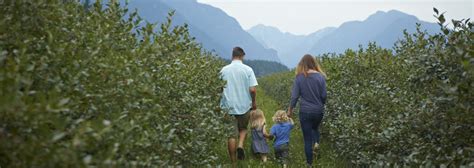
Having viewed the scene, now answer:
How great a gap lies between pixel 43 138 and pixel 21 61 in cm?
53

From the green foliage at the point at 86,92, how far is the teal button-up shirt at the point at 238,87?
2.00 m

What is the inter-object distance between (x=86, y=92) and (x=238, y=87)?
438cm

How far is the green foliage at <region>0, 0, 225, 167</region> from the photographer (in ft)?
6.93

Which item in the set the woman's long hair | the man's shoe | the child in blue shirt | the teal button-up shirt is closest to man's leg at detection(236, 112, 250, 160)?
the man's shoe

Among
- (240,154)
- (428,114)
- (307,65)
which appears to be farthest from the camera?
(240,154)

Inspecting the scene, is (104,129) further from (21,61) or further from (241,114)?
(241,114)

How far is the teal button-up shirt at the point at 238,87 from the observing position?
7289mm

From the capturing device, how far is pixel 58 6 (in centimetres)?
343

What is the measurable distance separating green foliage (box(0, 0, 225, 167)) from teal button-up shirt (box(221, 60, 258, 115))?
2000mm

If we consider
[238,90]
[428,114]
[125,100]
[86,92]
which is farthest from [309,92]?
[86,92]

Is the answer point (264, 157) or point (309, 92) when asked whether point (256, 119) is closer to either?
point (264, 157)

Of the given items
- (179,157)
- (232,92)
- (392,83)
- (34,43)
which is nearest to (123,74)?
(34,43)

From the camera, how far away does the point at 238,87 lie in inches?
287

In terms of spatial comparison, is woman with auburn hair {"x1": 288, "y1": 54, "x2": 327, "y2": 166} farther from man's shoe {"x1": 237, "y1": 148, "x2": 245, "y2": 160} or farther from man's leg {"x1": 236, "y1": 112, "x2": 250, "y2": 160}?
man's shoe {"x1": 237, "y1": 148, "x2": 245, "y2": 160}
